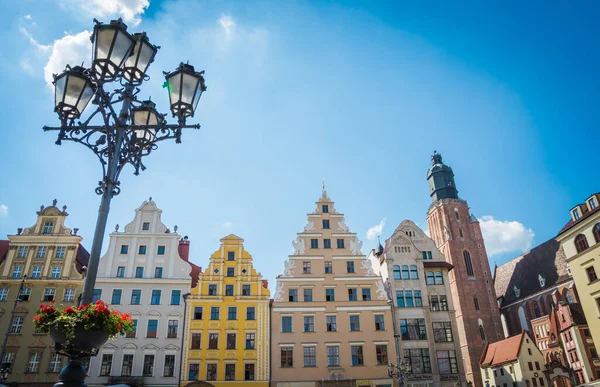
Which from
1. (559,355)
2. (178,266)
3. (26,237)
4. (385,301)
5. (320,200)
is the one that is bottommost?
(559,355)

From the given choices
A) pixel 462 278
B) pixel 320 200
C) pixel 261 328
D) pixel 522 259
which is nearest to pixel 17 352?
pixel 261 328

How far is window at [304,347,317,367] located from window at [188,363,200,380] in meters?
7.75

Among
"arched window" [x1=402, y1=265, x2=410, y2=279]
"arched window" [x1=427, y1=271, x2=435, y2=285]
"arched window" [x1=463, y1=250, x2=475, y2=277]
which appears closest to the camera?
"arched window" [x1=402, y1=265, x2=410, y2=279]

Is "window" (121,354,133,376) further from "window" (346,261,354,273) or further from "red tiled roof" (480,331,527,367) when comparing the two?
"red tiled roof" (480,331,527,367)

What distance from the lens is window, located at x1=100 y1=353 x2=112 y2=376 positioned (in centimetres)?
2994

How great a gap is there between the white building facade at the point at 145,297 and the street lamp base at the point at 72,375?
27.2 meters

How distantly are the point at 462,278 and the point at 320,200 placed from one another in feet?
→ 102

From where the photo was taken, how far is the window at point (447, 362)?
33.6m

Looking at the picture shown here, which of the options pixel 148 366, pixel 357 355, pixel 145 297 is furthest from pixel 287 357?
pixel 145 297

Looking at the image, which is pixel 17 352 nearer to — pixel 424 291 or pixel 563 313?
pixel 424 291

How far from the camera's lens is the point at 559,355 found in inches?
1890

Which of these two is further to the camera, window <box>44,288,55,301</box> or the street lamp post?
window <box>44,288,55,301</box>

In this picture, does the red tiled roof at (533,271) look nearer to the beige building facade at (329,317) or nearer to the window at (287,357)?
Answer: the beige building facade at (329,317)

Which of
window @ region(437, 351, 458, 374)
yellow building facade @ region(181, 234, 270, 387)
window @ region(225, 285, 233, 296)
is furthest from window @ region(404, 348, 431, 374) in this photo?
window @ region(225, 285, 233, 296)
